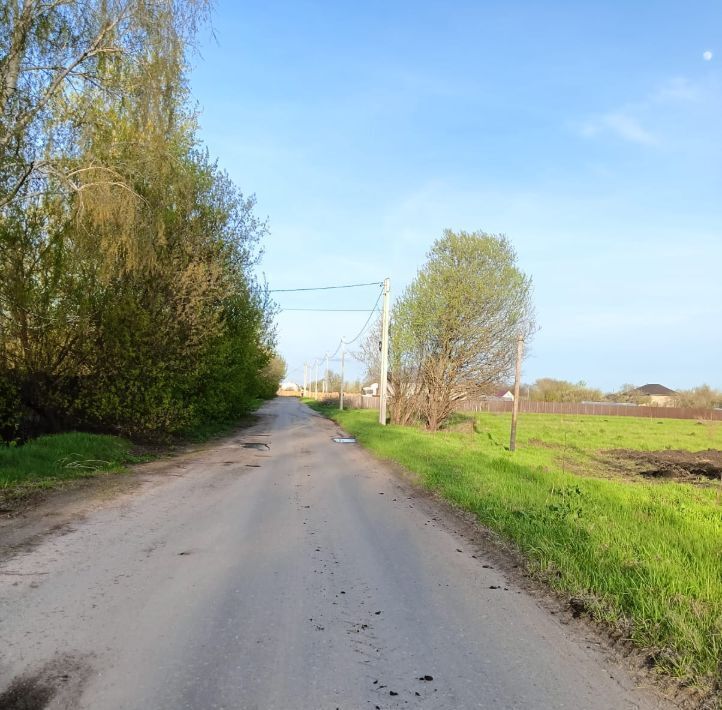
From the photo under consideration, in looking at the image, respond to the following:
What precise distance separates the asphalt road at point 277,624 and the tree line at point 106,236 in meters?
6.50

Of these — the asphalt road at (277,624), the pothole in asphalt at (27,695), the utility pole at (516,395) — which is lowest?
the asphalt road at (277,624)

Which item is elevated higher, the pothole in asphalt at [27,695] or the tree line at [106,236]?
the tree line at [106,236]

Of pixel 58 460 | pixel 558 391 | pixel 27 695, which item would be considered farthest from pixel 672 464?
pixel 558 391

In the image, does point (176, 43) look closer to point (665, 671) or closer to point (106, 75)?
point (106, 75)

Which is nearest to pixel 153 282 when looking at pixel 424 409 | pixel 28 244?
pixel 28 244

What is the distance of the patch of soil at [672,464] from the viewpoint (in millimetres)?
18453

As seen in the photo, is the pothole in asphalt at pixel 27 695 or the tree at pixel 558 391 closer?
the pothole in asphalt at pixel 27 695

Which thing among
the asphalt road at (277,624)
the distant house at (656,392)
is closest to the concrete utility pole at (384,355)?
the asphalt road at (277,624)

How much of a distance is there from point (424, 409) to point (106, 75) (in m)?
21.9

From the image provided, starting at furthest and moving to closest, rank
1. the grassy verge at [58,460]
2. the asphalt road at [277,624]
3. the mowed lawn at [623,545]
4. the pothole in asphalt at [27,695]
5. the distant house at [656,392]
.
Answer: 1. the distant house at [656,392]
2. the grassy verge at [58,460]
3. the mowed lawn at [623,545]
4. the asphalt road at [277,624]
5. the pothole in asphalt at [27,695]

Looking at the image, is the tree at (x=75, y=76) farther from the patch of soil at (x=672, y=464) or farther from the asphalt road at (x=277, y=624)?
the patch of soil at (x=672, y=464)

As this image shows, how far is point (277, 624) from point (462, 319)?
2437 cm

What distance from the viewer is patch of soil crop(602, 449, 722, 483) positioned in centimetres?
1845

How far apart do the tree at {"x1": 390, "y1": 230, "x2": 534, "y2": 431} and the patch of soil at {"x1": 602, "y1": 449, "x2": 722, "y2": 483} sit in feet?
21.8
